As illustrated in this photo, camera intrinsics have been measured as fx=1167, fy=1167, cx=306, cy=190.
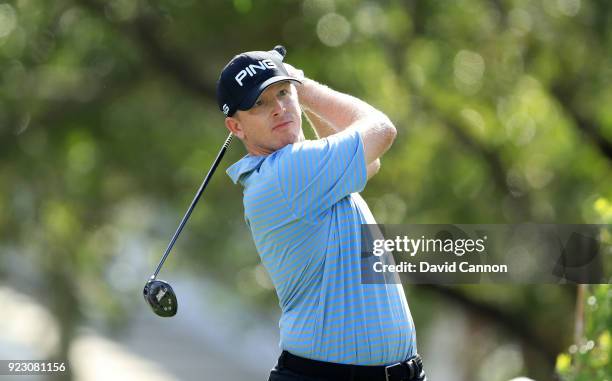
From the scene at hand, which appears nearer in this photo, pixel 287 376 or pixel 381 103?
pixel 287 376

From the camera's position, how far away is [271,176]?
137 inches

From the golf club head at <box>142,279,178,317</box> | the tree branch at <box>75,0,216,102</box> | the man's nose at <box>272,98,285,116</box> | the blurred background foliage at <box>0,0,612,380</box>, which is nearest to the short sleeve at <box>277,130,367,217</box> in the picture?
the man's nose at <box>272,98,285,116</box>

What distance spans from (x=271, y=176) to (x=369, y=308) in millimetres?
488

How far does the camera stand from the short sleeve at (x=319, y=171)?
11.4 ft

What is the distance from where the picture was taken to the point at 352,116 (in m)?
3.70

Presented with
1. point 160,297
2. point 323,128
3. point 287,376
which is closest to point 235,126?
point 323,128

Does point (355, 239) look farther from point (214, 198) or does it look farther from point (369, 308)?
point (214, 198)

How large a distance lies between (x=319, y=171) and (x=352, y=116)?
30 centimetres

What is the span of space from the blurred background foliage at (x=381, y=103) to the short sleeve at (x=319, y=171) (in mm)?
6081

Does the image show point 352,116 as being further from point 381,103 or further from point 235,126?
point 381,103

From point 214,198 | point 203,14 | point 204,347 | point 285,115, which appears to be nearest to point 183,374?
point 204,347

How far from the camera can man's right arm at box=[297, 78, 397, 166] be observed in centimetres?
355

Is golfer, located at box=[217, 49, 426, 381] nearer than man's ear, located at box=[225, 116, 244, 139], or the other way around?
golfer, located at box=[217, 49, 426, 381]

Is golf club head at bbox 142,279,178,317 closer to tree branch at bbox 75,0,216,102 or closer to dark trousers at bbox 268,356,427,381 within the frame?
dark trousers at bbox 268,356,427,381
